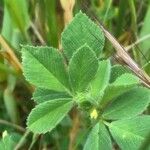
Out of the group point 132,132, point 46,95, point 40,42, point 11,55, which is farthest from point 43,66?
point 40,42

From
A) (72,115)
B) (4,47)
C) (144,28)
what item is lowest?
(72,115)

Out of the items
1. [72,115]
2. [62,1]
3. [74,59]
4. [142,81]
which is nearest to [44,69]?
[74,59]

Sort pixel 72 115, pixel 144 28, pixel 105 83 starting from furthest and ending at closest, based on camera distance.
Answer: pixel 144 28 < pixel 72 115 < pixel 105 83

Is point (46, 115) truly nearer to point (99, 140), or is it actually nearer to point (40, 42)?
point (99, 140)

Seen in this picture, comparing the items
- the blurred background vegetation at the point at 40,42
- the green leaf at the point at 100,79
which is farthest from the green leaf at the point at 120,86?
the blurred background vegetation at the point at 40,42

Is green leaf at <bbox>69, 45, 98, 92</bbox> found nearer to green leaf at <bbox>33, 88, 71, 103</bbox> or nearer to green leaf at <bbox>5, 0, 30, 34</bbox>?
green leaf at <bbox>33, 88, 71, 103</bbox>

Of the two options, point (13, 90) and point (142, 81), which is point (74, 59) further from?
point (13, 90)

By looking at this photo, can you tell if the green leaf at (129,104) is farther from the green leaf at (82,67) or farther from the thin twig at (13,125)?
the thin twig at (13,125)
